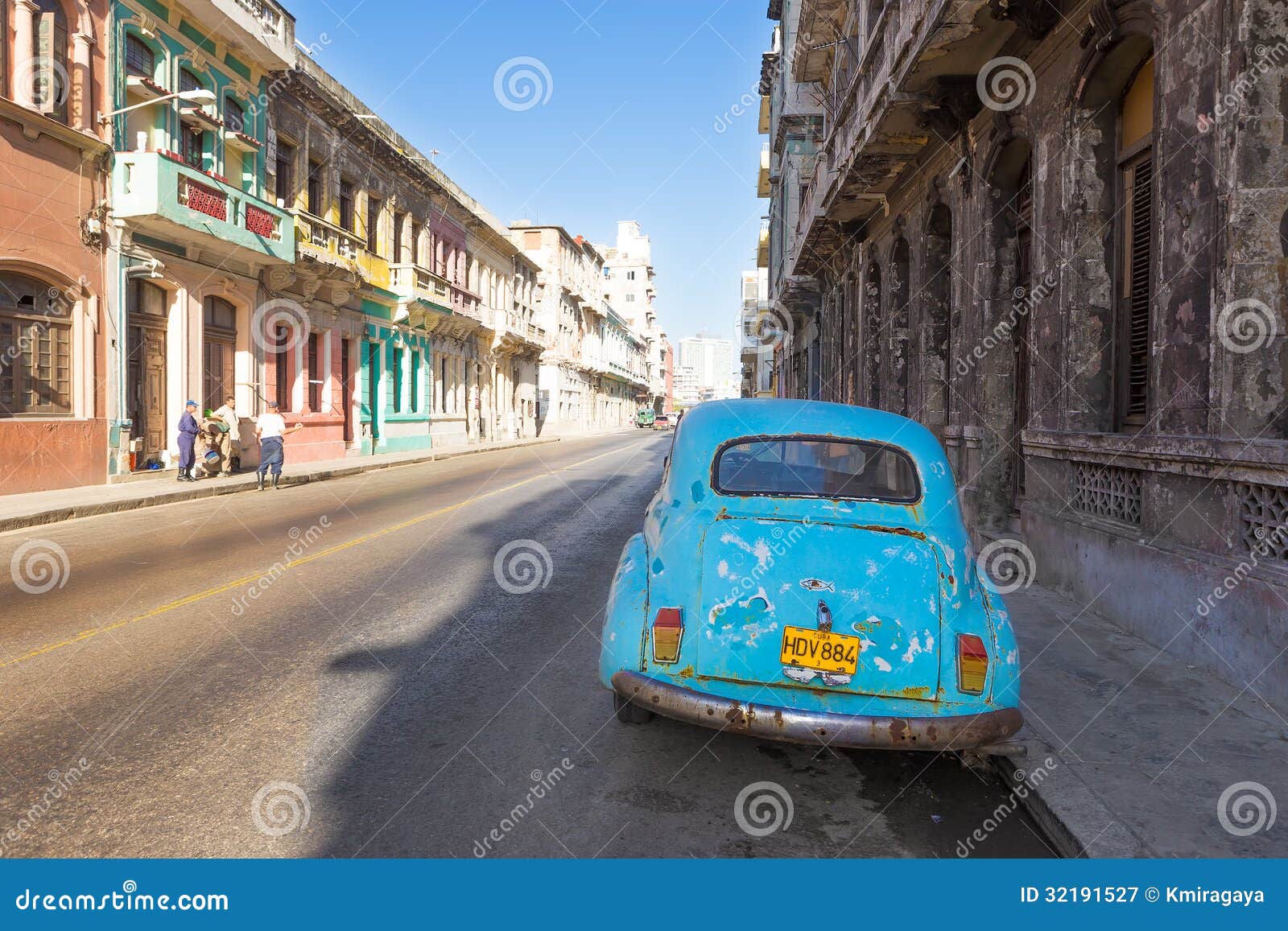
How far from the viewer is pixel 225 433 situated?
18.5m

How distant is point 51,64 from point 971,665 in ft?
57.4

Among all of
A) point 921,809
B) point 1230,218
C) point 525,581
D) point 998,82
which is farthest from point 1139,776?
point 998,82

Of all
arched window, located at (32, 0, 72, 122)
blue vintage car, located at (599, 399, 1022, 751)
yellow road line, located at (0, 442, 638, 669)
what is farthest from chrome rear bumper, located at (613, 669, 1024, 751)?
arched window, located at (32, 0, 72, 122)

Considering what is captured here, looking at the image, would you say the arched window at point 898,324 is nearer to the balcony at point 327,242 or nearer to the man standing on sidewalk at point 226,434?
the man standing on sidewalk at point 226,434

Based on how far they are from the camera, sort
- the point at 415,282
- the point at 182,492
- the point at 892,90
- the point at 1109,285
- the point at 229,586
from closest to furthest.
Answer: the point at 229,586 < the point at 1109,285 < the point at 892,90 < the point at 182,492 < the point at 415,282

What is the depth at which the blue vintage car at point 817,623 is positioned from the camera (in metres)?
3.58

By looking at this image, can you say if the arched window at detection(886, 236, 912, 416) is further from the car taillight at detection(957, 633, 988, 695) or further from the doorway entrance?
the doorway entrance

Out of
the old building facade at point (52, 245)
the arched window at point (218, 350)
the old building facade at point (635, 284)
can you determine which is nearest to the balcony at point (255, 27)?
the old building facade at point (52, 245)

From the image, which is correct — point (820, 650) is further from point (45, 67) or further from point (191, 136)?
point (191, 136)

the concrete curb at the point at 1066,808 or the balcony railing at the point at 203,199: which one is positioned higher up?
the balcony railing at the point at 203,199

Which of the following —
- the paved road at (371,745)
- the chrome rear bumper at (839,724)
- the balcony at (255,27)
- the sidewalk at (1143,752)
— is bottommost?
Result: the paved road at (371,745)

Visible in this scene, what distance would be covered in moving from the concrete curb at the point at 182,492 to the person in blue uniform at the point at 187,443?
26 cm

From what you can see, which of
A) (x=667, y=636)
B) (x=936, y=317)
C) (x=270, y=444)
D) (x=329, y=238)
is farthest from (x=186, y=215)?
(x=667, y=636)

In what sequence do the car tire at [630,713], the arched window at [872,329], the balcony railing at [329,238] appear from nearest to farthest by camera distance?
the car tire at [630,713] < the arched window at [872,329] < the balcony railing at [329,238]
